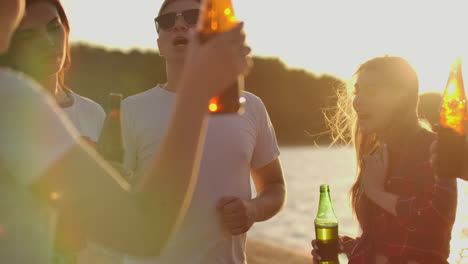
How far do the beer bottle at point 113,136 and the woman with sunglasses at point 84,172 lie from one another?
237 centimetres

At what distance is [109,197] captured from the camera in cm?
147

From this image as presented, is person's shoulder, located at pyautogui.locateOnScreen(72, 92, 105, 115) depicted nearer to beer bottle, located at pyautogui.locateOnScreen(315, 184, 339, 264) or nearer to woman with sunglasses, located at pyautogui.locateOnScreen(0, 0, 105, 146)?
woman with sunglasses, located at pyautogui.locateOnScreen(0, 0, 105, 146)

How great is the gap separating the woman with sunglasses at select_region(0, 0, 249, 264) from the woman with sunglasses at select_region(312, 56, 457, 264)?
7.26 ft

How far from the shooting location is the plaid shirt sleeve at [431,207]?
3.37 m

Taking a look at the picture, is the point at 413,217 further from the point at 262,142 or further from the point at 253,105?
the point at 253,105

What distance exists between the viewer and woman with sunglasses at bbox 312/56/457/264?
3418 mm

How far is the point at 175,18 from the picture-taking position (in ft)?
12.7

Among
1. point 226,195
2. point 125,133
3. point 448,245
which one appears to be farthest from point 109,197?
point 448,245

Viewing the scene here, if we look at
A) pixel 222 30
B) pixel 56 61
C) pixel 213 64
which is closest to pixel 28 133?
pixel 213 64

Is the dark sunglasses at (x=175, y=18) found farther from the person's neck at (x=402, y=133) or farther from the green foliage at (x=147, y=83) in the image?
the green foliage at (x=147, y=83)

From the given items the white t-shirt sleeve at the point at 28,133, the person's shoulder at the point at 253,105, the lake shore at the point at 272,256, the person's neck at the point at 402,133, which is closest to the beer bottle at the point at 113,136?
the person's shoulder at the point at 253,105

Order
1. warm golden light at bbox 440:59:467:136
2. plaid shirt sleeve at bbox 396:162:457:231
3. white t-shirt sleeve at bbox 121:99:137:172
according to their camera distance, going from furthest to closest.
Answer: white t-shirt sleeve at bbox 121:99:137:172
plaid shirt sleeve at bbox 396:162:457:231
warm golden light at bbox 440:59:467:136

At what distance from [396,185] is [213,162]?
109 centimetres

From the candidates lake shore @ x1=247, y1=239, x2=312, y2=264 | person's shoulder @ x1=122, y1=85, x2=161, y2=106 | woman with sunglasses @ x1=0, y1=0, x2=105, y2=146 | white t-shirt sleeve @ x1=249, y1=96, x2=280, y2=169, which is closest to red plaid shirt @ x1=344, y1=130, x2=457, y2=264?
white t-shirt sleeve @ x1=249, y1=96, x2=280, y2=169
